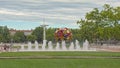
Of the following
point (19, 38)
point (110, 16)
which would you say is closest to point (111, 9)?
point (110, 16)

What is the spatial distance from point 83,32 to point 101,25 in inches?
485

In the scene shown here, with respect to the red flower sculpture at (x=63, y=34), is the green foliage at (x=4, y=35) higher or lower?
lower

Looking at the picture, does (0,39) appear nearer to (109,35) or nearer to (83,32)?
(83,32)
